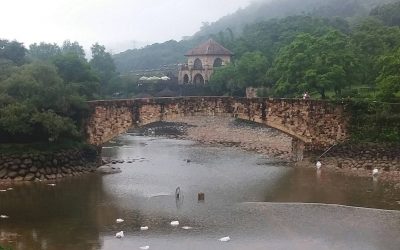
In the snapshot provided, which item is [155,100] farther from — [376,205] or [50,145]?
[376,205]

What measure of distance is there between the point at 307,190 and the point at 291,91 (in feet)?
77.4

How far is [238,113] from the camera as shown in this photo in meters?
49.2

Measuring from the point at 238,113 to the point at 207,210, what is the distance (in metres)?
15.8

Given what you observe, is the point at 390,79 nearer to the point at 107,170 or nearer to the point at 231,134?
the point at 107,170

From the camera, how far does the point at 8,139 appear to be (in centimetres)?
4553

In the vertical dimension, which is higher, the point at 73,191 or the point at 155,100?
the point at 155,100

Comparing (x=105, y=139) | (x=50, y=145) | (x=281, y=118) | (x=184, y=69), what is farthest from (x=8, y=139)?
(x=184, y=69)

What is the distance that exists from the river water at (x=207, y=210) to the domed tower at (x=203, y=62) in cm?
5415

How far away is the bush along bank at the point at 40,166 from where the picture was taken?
43594 millimetres

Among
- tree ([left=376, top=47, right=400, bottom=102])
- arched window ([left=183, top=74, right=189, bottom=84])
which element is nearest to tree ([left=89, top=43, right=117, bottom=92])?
arched window ([left=183, top=74, right=189, bottom=84])

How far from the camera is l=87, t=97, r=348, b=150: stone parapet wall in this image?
4872 cm

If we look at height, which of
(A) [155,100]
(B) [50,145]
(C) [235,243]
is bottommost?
(C) [235,243]

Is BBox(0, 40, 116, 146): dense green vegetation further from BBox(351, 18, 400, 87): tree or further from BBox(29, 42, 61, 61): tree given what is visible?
BBox(29, 42, 61, 61): tree

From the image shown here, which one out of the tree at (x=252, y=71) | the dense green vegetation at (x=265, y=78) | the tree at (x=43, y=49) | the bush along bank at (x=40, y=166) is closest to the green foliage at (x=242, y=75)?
the tree at (x=252, y=71)
